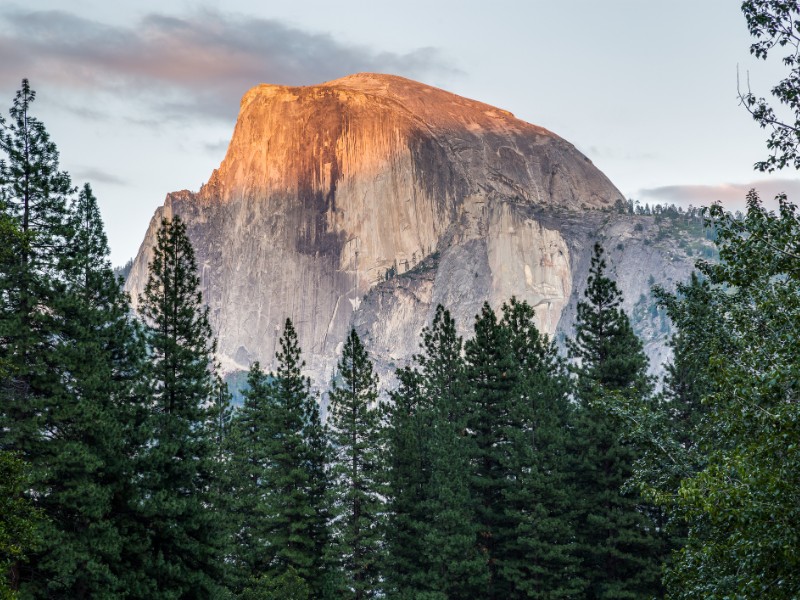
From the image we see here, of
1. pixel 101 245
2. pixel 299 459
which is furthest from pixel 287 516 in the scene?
pixel 101 245

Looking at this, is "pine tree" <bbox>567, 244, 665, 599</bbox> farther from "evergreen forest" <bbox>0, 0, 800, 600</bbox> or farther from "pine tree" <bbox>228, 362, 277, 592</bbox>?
"pine tree" <bbox>228, 362, 277, 592</bbox>

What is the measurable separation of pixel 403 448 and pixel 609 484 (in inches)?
439

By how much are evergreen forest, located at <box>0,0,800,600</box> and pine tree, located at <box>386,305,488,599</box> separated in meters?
0.16

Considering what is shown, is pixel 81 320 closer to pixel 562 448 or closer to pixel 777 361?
pixel 777 361

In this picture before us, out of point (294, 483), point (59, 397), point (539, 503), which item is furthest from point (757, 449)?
point (294, 483)

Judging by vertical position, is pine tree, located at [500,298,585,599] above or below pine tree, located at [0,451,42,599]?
below

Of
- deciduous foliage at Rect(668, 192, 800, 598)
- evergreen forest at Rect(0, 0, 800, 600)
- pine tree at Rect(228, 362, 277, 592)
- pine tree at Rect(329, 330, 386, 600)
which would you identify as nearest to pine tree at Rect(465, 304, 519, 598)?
evergreen forest at Rect(0, 0, 800, 600)

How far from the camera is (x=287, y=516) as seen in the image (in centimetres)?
4434

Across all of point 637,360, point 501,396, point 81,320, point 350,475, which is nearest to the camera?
point 81,320

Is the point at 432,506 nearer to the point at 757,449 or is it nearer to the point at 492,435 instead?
the point at 492,435

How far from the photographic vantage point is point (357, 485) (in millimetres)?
47031

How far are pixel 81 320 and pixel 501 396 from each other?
A: 76.9ft

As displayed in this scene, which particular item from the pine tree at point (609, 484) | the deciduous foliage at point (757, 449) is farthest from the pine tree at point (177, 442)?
the deciduous foliage at point (757, 449)

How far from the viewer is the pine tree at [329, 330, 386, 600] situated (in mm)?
44875
